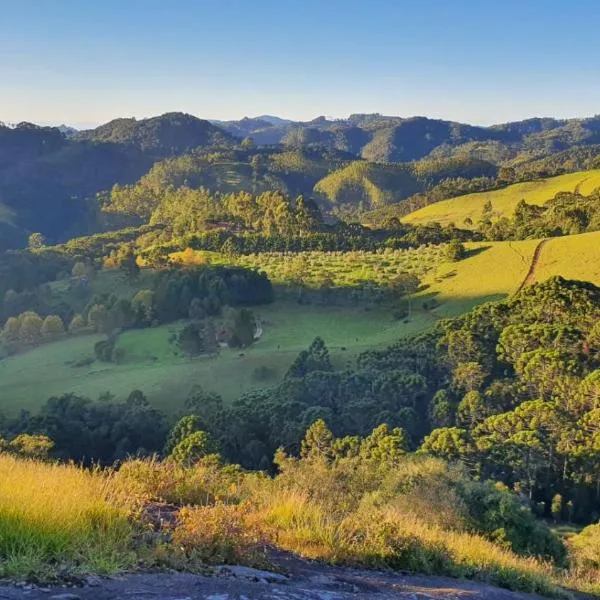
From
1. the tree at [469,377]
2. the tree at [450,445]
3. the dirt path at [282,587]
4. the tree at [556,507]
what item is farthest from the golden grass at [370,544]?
the tree at [469,377]

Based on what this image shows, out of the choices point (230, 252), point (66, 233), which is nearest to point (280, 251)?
point (230, 252)

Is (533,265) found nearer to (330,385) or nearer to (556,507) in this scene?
(330,385)

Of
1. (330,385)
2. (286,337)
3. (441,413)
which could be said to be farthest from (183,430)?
(286,337)

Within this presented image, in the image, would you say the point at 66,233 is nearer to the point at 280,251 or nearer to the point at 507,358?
the point at 280,251

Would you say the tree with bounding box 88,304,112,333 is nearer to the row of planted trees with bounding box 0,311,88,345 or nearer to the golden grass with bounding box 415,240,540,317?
the row of planted trees with bounding box 0,311,88,345

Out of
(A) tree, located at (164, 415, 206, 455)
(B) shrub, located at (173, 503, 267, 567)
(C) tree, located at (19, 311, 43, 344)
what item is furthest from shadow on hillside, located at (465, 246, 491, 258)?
(B) shrub, located at (173, 503, 267, 567)
